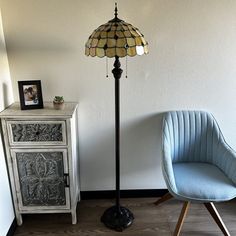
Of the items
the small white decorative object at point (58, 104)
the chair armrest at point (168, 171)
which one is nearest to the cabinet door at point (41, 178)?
the small white decorative object at point (58, 104)

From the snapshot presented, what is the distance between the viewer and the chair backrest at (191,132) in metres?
1.86

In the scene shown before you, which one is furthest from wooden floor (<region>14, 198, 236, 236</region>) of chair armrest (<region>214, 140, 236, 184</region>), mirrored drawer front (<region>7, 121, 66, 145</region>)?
mirrored drawer front (<region>7, 121, 66, 145</region>)

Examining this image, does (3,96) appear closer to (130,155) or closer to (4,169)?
(4,169)

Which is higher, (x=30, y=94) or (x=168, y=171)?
(x=30, y=94)

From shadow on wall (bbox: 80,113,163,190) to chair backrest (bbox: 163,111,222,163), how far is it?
0.14 metres

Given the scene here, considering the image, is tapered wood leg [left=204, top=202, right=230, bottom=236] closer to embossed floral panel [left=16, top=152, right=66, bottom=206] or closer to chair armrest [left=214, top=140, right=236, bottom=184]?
chair armrest [left=214, top=140, right=236, bottom=184]

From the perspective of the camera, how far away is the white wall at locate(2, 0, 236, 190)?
5.57 ft

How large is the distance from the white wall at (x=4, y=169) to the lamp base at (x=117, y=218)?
27.3 inches

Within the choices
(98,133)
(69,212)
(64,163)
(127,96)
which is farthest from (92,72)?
(69,212)

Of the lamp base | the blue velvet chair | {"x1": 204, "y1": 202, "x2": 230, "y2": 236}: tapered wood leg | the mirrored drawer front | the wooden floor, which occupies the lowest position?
the wooden floor

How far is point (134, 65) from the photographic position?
1817mm

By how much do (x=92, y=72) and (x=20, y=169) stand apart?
86 centimetres

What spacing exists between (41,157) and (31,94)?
1.44ft

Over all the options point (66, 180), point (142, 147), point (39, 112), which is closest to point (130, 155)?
point (142, 147)
